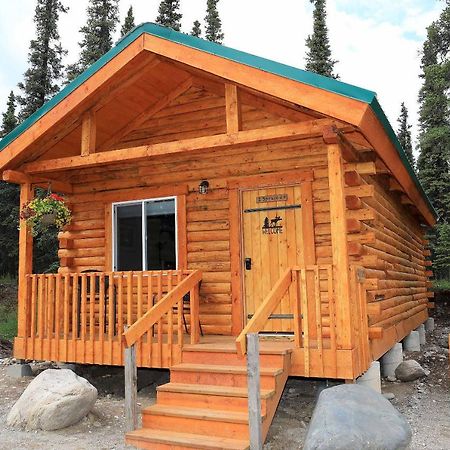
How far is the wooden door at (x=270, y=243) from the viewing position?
23.8ft

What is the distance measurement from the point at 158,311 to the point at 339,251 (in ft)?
7.10

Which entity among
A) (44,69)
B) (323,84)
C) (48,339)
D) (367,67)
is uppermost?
(367,67)

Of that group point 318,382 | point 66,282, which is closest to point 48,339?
point 66,282

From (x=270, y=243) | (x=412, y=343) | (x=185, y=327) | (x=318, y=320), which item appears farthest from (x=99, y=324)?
(x=412, y=343)

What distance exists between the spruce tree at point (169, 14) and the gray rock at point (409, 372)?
21.6m

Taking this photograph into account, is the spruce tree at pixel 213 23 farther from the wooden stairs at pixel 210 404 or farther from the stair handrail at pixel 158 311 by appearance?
the wooden stairs at pixel 210 404

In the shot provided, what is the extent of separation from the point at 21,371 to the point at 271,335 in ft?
12.8

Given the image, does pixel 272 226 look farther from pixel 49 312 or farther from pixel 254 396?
pixel 49 312

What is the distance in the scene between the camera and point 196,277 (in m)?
6.81

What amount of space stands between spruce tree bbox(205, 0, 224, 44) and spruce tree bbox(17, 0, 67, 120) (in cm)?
797

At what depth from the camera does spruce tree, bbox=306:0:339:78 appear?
27141 millimetres

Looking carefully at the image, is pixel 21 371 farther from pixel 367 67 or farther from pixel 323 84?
pixel 367 67

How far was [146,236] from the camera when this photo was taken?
8.27 metres

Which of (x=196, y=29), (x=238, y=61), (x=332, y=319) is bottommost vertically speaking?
(x=332, y=319)
